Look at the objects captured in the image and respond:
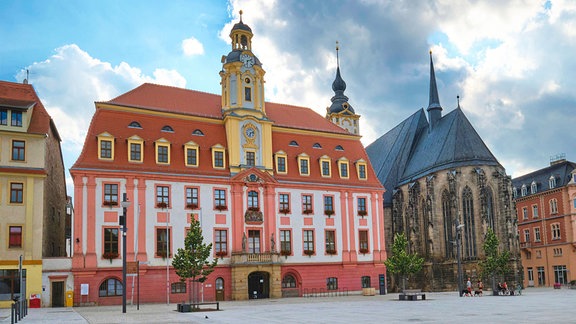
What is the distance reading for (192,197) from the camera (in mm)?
47594

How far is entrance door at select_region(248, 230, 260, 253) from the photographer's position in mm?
49344

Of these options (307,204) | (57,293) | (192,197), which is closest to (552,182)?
(307,204)

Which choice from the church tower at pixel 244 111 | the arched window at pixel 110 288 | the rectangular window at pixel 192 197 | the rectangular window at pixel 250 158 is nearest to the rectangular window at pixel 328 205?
the church tower at pixel 244 111

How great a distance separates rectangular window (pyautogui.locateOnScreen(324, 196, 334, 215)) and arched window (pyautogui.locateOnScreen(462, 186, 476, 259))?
21.9 m

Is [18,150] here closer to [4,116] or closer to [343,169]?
[4,116]

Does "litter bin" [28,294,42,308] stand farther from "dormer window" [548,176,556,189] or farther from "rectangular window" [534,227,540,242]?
"rectangular window" [534,227,540,242]

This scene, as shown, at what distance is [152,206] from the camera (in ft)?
150

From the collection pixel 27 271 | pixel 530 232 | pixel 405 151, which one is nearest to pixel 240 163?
pixel 27 271

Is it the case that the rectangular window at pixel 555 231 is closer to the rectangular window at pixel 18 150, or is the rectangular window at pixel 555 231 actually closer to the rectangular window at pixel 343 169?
the rectangular window at pixel 343 169

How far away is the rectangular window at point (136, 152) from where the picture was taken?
4600 cm

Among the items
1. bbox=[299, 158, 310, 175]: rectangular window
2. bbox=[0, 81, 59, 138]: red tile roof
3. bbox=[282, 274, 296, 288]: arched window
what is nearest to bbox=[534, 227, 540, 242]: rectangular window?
bbox=[299, 158, 310, 175]: rectangular window

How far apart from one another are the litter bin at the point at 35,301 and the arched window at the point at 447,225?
4571cm

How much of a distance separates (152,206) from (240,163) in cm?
873

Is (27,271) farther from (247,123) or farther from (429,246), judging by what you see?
(429,246)
